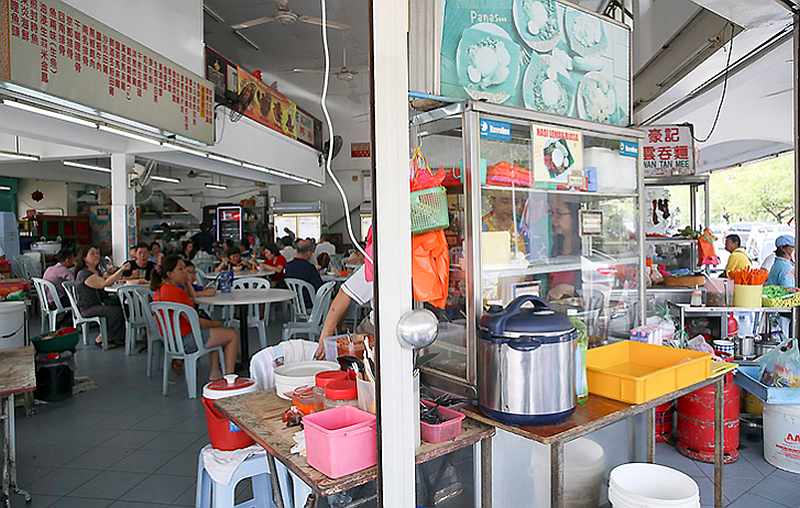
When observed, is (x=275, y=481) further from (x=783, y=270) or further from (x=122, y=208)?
(x=122, y=208)

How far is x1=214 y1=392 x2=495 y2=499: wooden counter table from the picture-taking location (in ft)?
5.02

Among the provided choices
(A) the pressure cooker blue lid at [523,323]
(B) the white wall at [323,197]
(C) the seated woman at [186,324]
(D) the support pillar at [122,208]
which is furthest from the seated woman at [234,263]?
(A) the pressure cooker blue lid at [523,323]

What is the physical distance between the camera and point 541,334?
5.98 feet

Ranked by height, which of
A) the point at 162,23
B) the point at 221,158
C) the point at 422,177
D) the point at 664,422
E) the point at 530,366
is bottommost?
the point at 664,422

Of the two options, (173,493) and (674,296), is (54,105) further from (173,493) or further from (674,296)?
(674,296)

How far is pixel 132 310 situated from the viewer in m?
6.14

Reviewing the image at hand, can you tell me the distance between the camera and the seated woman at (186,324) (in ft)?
15.5

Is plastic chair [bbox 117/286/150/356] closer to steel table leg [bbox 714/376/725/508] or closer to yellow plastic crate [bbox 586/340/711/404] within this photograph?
yellow plastic crate [bbox 586/340/711/404]

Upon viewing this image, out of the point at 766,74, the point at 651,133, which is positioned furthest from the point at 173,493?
the point at 766,74

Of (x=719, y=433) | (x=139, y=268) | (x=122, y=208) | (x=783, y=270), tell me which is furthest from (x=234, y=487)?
(x=122, y=208)

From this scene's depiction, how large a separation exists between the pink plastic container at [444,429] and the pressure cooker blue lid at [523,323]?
30 centimetres

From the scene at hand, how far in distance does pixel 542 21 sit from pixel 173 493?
10.1 ft

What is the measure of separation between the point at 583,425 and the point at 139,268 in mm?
6598

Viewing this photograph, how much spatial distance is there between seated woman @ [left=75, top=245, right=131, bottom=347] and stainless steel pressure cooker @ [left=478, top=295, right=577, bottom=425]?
6039 millimetres
